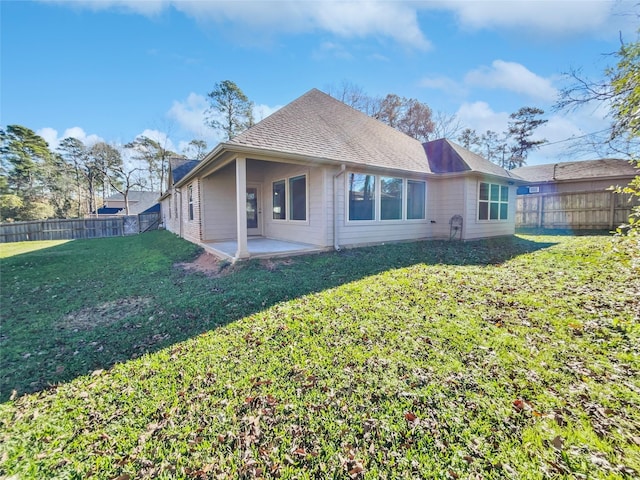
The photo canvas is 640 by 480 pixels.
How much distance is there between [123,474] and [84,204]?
141ft

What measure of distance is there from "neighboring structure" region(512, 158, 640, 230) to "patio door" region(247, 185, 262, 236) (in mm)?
12187

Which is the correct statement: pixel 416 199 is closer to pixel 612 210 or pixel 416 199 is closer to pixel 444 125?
pixel 612 210

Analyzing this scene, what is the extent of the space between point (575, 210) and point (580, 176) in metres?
4.13

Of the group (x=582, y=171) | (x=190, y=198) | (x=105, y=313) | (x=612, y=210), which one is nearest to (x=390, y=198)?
(x=105, y=313)

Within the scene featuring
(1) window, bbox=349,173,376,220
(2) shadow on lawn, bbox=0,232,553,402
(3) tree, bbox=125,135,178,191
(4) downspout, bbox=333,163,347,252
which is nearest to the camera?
(2) shadow on lawn, bbox=0,232,553,402

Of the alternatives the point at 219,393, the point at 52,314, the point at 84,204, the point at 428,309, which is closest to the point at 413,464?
the point at 219,393

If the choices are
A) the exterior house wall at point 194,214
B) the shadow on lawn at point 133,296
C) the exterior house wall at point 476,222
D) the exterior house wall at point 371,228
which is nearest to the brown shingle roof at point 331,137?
the exterior house wall at point 371,228

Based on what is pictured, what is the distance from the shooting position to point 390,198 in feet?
31.4

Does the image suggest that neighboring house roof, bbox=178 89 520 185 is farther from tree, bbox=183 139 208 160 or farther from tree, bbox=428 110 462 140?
tree, bbox=183 139 208 160

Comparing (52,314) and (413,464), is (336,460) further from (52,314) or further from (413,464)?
(52,314)

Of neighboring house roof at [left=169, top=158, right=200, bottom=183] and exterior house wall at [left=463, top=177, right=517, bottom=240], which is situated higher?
neighboring house roof at [left=169, top=158, right=200, bottom=183]

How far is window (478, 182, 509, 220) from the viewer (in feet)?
36.2

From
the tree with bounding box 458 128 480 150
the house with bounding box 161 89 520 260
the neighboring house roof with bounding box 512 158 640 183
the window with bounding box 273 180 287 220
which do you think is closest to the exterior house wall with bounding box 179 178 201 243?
the house with bounding box 161 89 520 260

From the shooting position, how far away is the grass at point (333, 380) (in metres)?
1.92
